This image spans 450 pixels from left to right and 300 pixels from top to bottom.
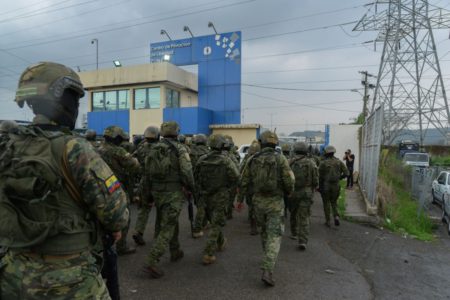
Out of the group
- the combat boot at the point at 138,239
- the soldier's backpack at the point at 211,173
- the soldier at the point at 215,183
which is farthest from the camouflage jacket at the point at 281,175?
the combat boot at the point at 138,239

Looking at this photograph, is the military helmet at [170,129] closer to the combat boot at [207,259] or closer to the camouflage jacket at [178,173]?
the camouflage jacket at [178,173]

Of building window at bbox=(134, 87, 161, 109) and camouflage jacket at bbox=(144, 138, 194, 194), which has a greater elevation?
building window at bbox=(134, 87, 161, 109)

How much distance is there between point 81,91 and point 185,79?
23646 mm

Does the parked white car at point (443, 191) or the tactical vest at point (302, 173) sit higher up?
the tactical vest at point (302, 173)

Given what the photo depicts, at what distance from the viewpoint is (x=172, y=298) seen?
394 cm

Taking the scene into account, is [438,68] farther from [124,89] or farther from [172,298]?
[172,298]

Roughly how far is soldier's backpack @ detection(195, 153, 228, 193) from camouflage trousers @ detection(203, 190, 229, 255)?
4.8 inches

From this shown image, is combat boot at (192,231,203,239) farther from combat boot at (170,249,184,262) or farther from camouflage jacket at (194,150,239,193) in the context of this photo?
camouflage jacket at (194,150,239,193)

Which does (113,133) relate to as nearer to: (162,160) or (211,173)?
(162,160)

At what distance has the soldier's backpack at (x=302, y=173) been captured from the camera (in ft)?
21.2

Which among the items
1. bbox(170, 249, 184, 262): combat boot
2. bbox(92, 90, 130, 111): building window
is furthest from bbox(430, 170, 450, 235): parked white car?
bbox(92, 90, 130, 111): building window

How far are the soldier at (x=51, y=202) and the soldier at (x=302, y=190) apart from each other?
15.8 feet

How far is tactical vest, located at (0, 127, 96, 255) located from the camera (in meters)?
1.72

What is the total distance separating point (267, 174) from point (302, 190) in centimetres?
199
